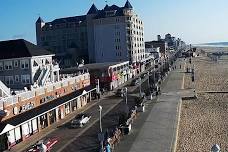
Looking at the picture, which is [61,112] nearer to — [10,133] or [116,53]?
[10,133]

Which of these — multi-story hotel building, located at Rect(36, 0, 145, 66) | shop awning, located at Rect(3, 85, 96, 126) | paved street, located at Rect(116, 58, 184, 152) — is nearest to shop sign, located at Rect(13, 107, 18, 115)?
shop awning, located at Rect(3, 85, 96, 126)

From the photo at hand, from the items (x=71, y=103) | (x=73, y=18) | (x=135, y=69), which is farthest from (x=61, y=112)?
(x=73, y=18)

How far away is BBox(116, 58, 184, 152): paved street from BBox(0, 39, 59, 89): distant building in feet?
52.7

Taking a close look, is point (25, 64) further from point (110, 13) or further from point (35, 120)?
point (110, 13)

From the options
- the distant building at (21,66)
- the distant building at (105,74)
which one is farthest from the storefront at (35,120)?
the distant building at (105,74)

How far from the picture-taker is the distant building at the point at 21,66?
54.6 meters

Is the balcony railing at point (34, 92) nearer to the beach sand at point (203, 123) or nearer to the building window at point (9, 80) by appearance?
the building window at point (9, 80)

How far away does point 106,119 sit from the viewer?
4600cm

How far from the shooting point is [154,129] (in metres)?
38.2

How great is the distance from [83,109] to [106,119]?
8.99 metres

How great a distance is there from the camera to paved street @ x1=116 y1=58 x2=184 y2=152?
32.0 m

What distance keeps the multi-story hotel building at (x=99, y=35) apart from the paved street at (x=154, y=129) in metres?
61.8

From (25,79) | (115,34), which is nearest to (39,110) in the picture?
(25,79)

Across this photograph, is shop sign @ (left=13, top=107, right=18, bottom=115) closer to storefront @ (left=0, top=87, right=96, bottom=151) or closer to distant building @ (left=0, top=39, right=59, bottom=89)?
storefront @ (left=0, top=87, right=96, bottom=151)
